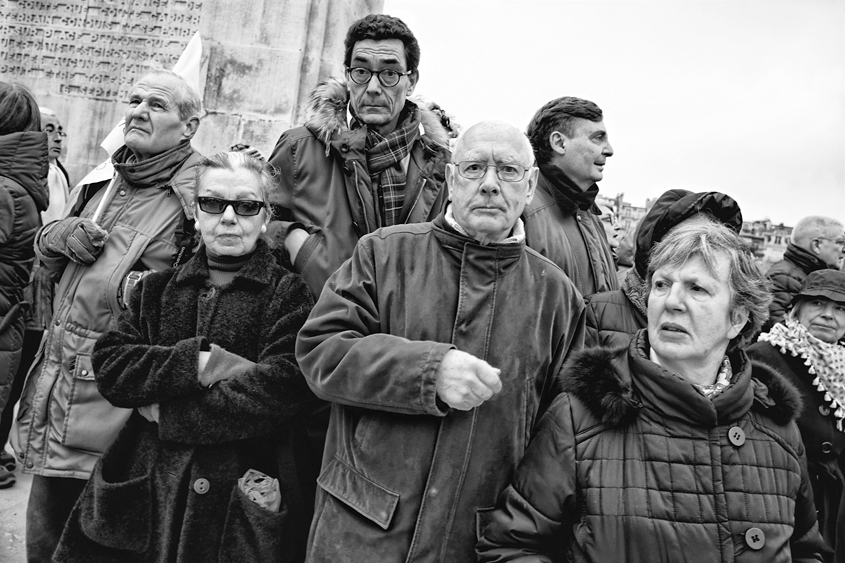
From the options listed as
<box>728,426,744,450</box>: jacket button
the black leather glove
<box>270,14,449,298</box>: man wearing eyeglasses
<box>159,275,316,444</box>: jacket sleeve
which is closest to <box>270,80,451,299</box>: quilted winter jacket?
<box>270,14,449,298</box>: man wearing eyeglasses

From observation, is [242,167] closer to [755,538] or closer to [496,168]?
[496,168]

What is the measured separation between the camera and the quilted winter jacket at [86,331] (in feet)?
9.27

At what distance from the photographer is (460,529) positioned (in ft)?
6.69

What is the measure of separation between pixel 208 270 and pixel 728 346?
5.92ft

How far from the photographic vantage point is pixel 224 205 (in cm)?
268

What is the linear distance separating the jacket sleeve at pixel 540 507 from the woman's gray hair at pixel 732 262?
0.56m

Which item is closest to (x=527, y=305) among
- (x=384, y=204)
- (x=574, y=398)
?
(x=574, y=398)

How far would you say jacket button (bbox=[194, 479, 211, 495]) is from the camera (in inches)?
96.2

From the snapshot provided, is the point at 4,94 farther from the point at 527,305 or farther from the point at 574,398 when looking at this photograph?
the point at 574,398

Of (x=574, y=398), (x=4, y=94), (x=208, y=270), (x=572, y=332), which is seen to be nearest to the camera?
(x=574, y=398)

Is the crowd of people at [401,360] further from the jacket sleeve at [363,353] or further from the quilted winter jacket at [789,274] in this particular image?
the quilted winter jacket at [789,274]

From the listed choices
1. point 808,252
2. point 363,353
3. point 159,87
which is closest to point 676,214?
point 363,353

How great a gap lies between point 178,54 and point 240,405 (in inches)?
163

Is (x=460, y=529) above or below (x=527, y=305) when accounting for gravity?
below
